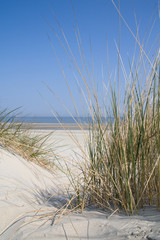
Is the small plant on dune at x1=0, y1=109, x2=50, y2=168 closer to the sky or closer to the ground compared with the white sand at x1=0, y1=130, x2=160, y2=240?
closer to the sky

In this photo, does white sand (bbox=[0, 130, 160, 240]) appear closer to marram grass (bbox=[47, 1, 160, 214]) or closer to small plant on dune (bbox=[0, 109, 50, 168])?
marram grass (bbox=[47, 1, 160, 214])

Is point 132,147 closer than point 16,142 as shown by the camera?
Yes

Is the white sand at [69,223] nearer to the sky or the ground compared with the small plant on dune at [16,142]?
nearer to the ground

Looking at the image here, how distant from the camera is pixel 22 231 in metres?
1.15

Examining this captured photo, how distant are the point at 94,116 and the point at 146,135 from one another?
1.26 ft

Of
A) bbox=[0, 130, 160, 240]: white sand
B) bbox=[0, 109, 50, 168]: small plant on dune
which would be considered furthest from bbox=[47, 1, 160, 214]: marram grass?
bbox=[0, 109, 50, 168]: small plant on dune

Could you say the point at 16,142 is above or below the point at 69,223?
above

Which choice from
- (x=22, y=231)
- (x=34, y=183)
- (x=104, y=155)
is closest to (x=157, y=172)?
(x=104, y=155)

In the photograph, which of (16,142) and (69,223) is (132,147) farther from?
(16,142)

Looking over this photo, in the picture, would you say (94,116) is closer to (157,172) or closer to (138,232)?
(157,172)

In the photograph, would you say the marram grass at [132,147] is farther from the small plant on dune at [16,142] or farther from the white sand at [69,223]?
the small plant on dune at [16,142]

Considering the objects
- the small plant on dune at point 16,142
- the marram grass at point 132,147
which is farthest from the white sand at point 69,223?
the small plant on dune at point 16,142

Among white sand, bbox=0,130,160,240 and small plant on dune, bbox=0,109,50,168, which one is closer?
white sand, bbox=0,130,160,240

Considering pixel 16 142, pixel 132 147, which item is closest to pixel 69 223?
pixel 132 147
